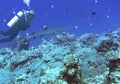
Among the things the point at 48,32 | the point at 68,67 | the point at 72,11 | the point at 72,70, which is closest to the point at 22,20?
the point at 48,32

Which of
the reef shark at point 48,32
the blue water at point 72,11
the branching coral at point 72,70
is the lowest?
the branching coral at point 72,70

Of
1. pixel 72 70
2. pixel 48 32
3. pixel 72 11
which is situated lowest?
pixel 72 70

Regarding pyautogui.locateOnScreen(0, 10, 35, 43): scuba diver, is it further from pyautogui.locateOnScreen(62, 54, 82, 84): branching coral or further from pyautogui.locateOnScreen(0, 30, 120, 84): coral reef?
pyautogui.locateOnScreen(62, 54, 82, 84): branching coral

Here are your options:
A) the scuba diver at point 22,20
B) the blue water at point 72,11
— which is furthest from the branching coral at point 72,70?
the blue water at point 72,11

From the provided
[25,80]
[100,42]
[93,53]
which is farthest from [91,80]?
[100,42]

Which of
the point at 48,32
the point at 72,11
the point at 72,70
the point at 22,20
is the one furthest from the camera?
the point at 72,11

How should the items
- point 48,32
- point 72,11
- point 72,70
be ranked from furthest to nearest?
point 72,11, point 48,32, point 72,70

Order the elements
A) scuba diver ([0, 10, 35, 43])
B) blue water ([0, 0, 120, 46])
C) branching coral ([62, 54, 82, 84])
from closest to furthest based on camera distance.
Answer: branching coral ([62, 54, 82, 84]) < scuba diver ([0, 10, 35, 43]) < blue water ([0, 0, 120, 46])

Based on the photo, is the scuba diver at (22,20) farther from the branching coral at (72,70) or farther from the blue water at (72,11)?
the blue water at (72,11)

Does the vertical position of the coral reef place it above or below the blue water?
below

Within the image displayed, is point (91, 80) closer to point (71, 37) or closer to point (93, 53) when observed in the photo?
point (93, 53)

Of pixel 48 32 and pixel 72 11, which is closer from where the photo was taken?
pixel 48 32

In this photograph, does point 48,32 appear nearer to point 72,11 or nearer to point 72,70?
point 72,70

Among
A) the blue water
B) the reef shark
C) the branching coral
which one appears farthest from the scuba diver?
the blue water
